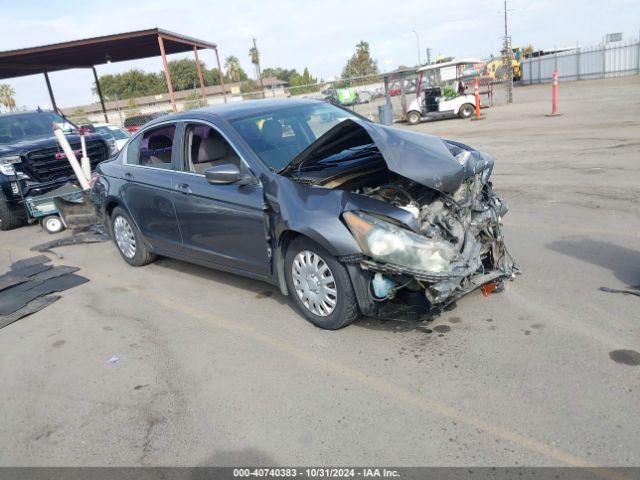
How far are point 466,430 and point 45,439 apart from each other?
8.49 feet

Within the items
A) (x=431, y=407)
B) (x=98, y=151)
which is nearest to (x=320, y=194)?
(x=431, y=407)

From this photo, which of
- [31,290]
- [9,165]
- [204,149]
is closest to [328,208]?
[204,149]

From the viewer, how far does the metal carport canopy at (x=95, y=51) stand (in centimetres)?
2028

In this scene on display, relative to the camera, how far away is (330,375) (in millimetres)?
3693

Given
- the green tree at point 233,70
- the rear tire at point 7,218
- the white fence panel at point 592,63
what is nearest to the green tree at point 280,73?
the green tree at point 233,70

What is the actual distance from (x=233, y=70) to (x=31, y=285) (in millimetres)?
110781

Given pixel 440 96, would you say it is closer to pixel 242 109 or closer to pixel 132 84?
pixel 242 109

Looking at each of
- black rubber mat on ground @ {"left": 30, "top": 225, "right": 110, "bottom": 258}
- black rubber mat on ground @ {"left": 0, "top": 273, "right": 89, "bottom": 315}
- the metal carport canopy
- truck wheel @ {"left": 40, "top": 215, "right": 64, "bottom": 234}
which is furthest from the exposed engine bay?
the metal carport canopy

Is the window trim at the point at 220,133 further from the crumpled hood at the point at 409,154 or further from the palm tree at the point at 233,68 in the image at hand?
the palm tree at the point at 233,68

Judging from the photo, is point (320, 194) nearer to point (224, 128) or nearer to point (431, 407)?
point (224, 128)

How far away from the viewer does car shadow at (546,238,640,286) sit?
481 cm

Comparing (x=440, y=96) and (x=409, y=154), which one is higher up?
(x=409, y=154)

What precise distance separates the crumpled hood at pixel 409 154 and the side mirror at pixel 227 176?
421 mm

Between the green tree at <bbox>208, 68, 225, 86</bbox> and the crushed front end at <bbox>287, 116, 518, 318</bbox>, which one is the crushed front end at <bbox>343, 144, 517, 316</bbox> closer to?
the crushed front end at <bbox>287, 116, 518, 318</bbox>
